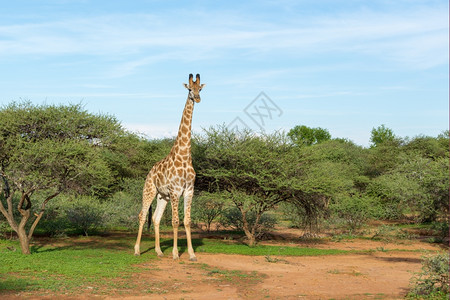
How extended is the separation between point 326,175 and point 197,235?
7130 millimetres

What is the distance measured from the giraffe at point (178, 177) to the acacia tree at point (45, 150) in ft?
5.84

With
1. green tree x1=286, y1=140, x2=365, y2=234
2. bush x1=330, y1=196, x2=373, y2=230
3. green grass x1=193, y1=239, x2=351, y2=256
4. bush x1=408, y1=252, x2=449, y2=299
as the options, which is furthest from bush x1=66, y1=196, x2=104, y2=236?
bush x1=408, y1=252, x2=449, y2=299

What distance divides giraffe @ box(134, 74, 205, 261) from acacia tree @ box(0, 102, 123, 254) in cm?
178

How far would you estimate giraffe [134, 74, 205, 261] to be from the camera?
15.2 metres

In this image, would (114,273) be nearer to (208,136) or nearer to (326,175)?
(208,136)

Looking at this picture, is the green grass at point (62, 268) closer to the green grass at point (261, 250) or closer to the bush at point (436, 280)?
the green grass at point (261, 250)

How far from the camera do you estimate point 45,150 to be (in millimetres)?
14297

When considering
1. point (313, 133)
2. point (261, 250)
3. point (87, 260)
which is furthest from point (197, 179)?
point (313, 133)

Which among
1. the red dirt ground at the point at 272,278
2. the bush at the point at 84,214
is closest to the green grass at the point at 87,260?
the red dirt ground at the point at 272,278

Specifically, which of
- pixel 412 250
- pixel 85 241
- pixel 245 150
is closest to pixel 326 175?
pixel 245 150

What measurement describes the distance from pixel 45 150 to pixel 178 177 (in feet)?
13.3

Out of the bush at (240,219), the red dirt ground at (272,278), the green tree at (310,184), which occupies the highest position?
the green tree at (310,184)

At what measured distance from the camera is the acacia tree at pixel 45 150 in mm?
14367

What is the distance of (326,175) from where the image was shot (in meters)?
17.8
